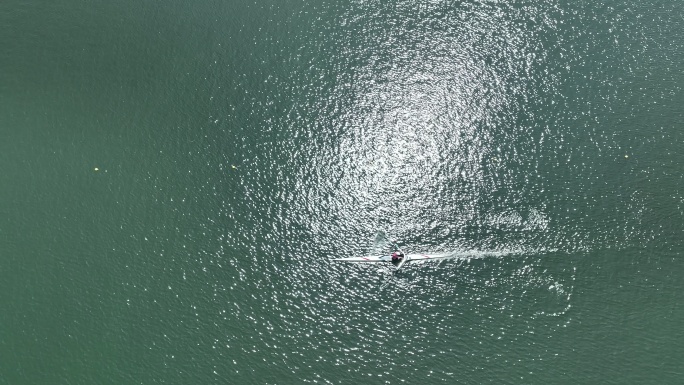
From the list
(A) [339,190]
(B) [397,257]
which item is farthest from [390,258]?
(A) [339,190]

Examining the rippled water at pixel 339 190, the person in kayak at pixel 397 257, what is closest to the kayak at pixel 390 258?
the person in kayak at pixel 397 257

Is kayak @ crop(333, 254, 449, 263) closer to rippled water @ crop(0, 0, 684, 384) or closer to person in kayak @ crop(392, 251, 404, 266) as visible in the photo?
person in kayak @ crop(392, 251, 404, 266)

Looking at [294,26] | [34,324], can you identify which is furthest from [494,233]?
[34,324]

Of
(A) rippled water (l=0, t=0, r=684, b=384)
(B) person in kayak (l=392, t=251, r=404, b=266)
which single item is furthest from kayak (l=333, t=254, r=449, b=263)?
(A) rippled water (l=0, t=0, r=684, b=384)

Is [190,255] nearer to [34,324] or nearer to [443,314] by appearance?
[34,324]

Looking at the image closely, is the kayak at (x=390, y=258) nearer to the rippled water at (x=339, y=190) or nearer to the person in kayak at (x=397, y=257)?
the person in kayak at (x=397, y=257)

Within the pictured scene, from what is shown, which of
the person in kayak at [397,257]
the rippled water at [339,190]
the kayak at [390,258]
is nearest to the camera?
the rippled water at [339,190]

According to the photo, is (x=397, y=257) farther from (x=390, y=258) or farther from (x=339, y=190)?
(x=339, y=190)

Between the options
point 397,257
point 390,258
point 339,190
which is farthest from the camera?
point 339,190
